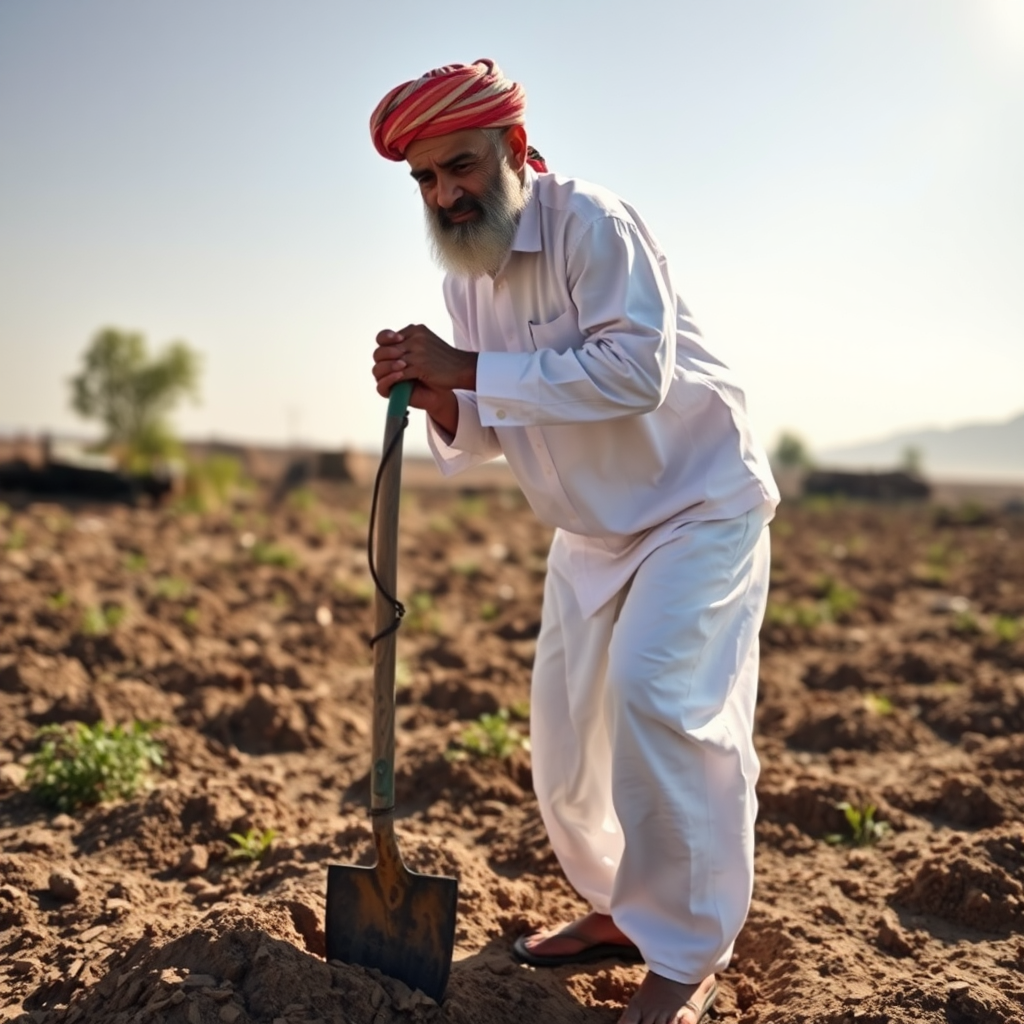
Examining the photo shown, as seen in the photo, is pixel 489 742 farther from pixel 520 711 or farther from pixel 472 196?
pixel 472 196

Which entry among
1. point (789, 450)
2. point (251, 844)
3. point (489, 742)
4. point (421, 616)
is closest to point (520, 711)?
point (489, 742)

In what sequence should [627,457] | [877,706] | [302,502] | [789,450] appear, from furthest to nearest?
[789,450], [302,502], [877,706], [627,457]

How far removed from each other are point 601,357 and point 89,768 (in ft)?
8.09

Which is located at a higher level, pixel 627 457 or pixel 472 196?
pixel 472 196

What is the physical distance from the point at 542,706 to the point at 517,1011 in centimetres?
73

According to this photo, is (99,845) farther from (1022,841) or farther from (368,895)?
(1022,841)

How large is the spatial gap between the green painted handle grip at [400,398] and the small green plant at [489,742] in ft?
6.73

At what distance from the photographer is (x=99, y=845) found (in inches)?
144

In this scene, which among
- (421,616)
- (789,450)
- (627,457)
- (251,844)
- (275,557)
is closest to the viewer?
(627,457)

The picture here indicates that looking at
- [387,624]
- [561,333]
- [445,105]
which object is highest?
[445,105]

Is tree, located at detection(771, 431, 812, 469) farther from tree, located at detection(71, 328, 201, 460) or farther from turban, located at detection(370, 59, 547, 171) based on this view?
turban, located at detection(370, 59, 547, 171)

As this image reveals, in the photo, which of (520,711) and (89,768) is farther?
(520,711)

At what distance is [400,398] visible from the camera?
104 inches

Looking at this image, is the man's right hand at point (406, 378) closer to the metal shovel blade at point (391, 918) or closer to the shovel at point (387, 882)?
the shovel at point (387, 882)
